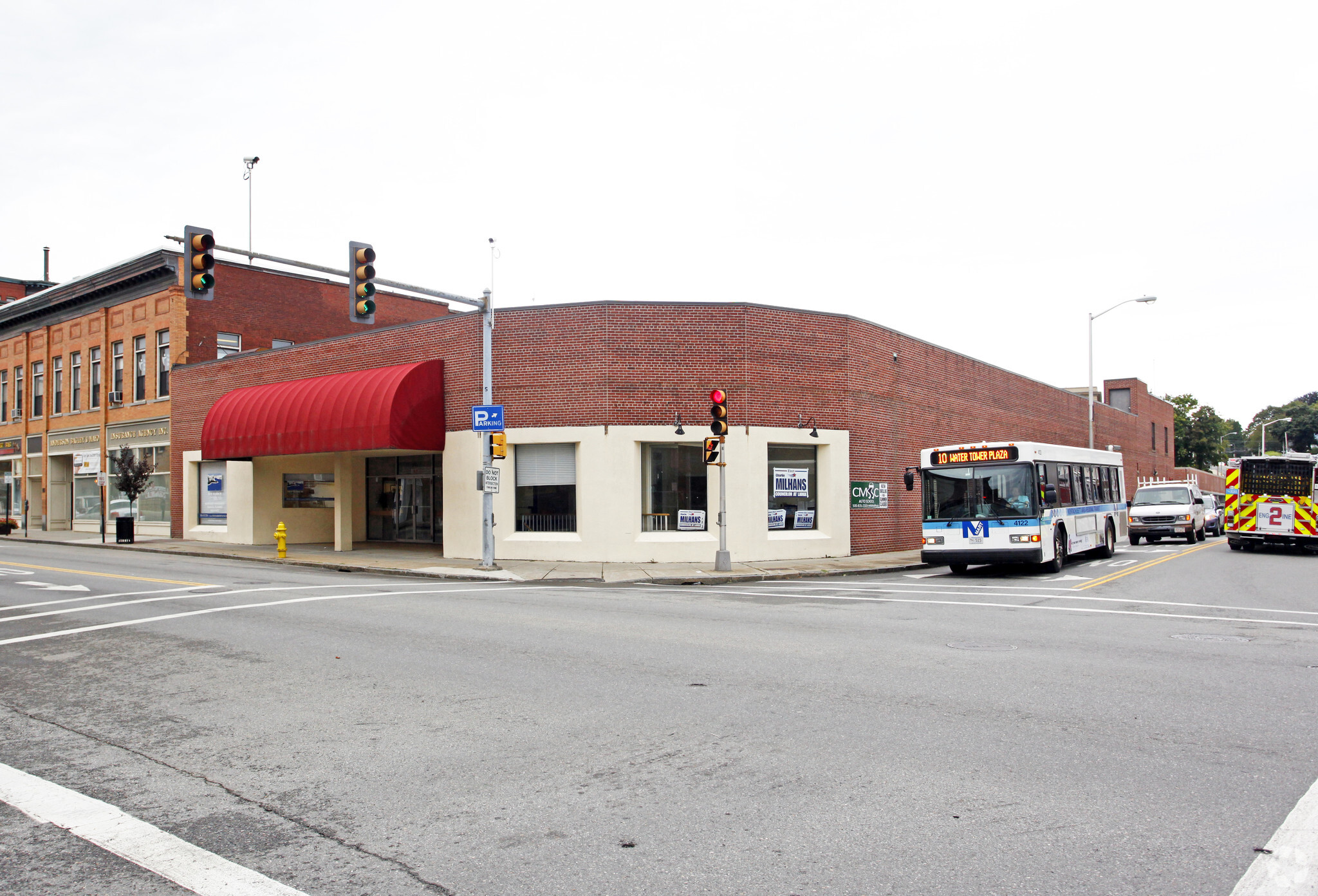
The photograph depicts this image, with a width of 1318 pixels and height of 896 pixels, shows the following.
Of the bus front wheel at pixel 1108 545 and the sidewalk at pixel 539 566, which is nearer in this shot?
the sidewalk at pixel 539 566

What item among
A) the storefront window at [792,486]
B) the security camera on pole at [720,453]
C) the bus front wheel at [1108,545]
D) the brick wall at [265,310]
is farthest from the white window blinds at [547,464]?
the bus front wheel at [1108,545]

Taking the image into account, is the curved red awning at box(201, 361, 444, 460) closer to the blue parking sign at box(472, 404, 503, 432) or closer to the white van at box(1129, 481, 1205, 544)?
the blue parking sign at box(472, 404, 503, 432)

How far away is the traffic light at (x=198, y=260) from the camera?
47.2 feet

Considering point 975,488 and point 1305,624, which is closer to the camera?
point 1305,624

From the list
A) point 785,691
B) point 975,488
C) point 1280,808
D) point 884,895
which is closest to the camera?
point 884,895

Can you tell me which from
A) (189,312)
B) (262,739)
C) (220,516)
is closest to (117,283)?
(189,312)

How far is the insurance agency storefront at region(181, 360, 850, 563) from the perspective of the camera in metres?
23.5

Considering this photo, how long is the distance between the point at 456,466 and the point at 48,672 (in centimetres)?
1625

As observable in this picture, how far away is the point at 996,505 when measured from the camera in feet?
66.9

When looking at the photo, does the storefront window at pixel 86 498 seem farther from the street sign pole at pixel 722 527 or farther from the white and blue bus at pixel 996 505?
the white and blue bus at pixel 996 505

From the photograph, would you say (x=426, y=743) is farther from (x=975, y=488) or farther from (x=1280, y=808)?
(x=975, y=488)

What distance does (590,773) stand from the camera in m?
5.82

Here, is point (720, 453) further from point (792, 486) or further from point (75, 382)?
point (75, 382)

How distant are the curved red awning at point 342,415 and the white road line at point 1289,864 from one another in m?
21.9
